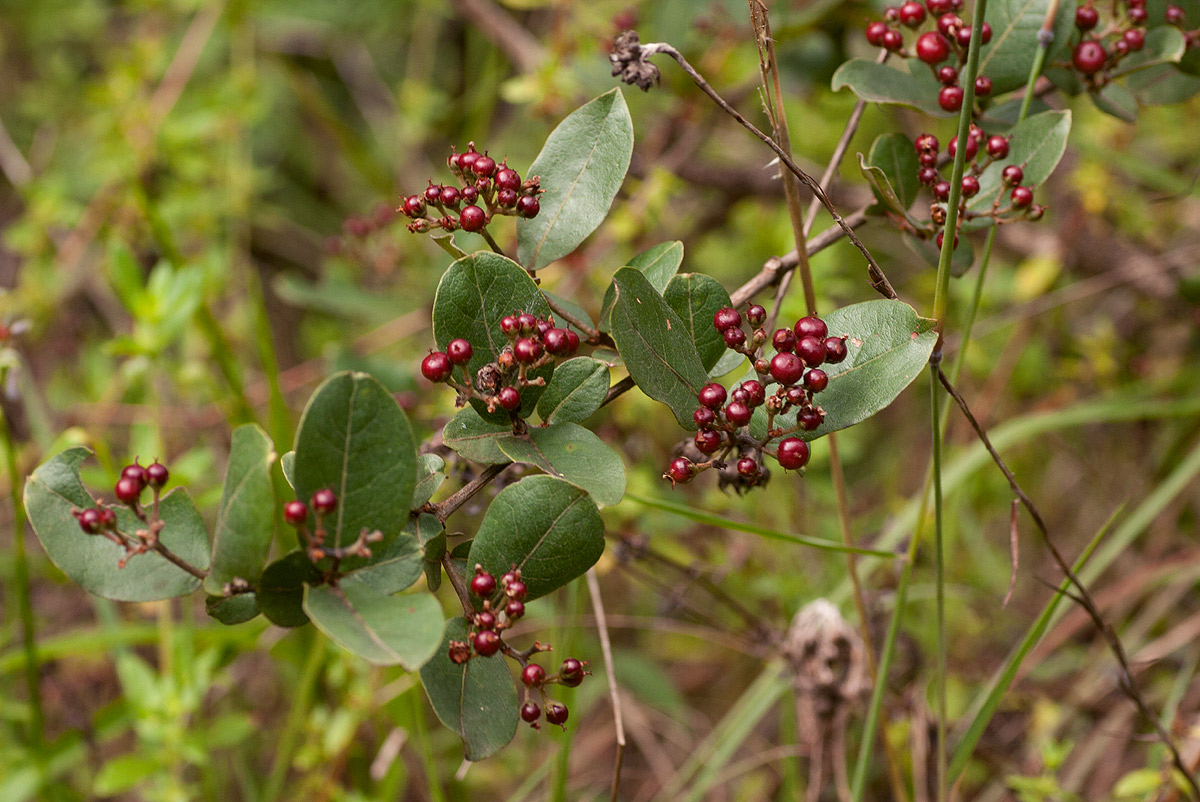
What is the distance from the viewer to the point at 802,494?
→ 199 centimetres

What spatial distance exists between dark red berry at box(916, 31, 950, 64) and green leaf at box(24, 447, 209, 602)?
803 mm

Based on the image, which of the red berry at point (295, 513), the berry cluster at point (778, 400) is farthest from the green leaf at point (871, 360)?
the red berry at point (295, 513)

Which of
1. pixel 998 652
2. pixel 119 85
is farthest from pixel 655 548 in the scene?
pixel 119 85

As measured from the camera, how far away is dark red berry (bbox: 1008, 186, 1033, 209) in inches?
32.8

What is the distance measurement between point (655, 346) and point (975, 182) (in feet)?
1.28

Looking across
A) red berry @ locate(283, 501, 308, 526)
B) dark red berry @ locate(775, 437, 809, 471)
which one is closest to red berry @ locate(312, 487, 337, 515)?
red berry @ locate(283, 501, 308, 526)

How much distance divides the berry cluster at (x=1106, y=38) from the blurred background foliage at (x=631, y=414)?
0.34 metres

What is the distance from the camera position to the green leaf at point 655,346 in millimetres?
652

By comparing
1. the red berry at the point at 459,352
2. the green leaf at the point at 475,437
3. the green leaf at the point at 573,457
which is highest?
the red berry at the point at 459,352

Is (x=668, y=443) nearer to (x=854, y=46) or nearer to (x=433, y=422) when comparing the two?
(x=433, y=422)

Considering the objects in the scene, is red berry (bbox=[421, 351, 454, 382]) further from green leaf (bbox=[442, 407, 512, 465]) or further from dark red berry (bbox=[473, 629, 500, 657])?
dark red berry (bbox=[473, 629, 500, 657])

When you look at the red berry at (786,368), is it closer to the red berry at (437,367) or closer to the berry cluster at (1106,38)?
the red berry at (437,367)

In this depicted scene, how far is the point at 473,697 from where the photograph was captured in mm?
712

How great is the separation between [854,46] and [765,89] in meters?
1.29
